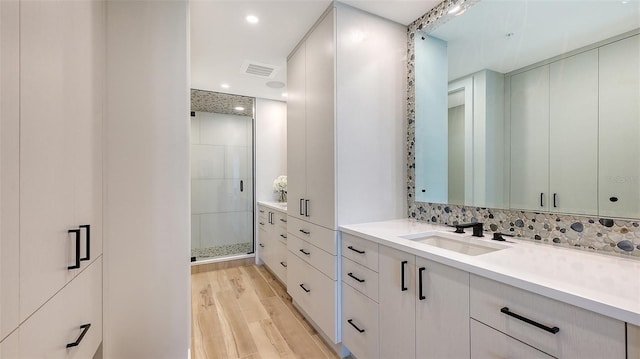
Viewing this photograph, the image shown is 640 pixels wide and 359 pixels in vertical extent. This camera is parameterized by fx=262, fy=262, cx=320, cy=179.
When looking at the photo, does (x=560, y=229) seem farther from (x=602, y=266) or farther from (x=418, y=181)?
(x=418, y=181)

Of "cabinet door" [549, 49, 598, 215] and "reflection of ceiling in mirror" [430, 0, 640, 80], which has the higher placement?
"reflection of ceiling in mirror" [430, 0, 640, 80]

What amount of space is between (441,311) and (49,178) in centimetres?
155

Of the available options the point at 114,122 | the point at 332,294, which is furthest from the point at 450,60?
the point at 114,122

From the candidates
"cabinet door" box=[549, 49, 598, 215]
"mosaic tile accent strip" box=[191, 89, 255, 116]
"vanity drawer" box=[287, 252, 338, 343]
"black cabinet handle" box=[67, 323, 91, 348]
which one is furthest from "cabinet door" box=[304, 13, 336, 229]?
"mosaic tile accent strip" box=[191, 89, 255, 116]

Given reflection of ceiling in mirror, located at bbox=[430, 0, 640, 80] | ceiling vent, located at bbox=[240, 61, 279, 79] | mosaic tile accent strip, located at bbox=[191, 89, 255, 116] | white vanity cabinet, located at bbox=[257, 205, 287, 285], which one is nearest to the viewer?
reflection of ceiling in mirror, located at bbox=[430, 0, 640, 80]

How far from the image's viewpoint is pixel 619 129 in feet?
3.79

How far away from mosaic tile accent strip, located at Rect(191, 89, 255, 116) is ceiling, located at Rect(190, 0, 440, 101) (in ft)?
1.98

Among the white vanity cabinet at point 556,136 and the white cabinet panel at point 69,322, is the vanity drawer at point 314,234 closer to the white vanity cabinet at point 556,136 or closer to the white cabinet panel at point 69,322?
the white vanity cabinet at point 556,136

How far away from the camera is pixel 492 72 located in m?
1.65

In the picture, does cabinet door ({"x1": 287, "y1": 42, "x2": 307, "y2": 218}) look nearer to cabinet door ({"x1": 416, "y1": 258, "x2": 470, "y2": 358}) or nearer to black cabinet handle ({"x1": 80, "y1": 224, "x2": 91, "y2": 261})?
cabinet door ({"x1": 416, "y1": 258, "x2": 470, "y2": 358})

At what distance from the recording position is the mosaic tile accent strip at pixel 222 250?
12.2 ft

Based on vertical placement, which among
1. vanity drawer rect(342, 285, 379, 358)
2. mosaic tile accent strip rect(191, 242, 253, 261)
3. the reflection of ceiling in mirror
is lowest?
mosaic tile accent strip rect(191, 242, 253, 261)

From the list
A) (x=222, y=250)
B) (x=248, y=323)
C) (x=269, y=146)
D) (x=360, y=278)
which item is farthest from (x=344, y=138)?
(x=222, y=250)

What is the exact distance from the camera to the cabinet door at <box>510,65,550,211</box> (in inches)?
54.6
